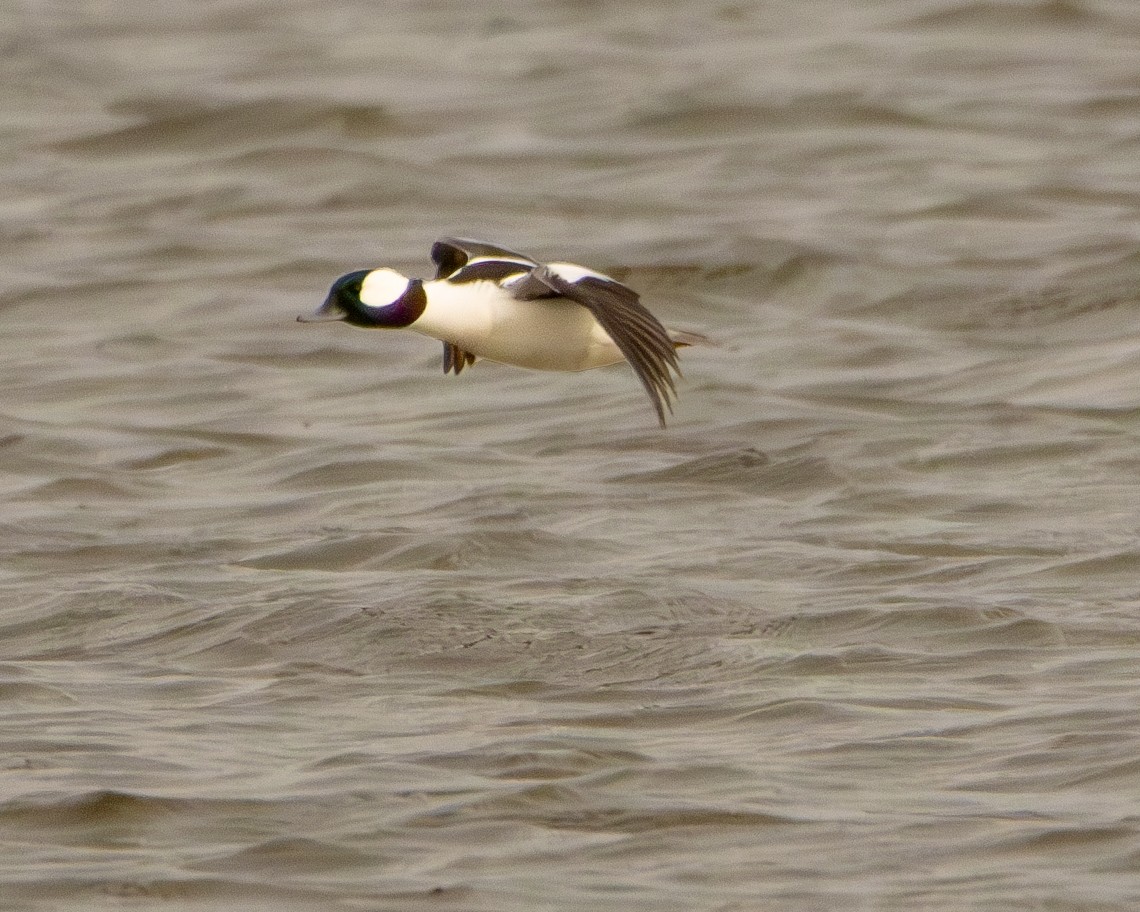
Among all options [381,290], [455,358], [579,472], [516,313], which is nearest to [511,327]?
[516,313]

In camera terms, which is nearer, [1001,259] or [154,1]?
[1001,259]

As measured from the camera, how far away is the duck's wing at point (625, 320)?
20.8 ft

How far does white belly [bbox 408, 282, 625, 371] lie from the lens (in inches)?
263

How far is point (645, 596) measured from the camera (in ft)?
25.4

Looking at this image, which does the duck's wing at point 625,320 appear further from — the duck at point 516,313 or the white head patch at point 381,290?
the white head patch at point 381,290

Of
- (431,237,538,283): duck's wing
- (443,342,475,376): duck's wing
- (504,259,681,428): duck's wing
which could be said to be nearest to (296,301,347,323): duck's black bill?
(431,237,538,283): duck's wing

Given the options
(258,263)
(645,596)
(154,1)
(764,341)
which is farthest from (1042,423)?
(154,1)

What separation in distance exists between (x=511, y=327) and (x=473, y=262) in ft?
1.46

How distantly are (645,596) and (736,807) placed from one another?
75.5 inches

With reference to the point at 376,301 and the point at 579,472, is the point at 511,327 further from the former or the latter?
the point at 579,472

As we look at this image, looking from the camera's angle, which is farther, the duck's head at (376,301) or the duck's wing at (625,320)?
the duck's head at (376,301)

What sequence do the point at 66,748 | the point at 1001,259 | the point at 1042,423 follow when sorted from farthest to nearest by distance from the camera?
1. the point at 1001,259
2. the point at 1042,423
3. the point at 66,748

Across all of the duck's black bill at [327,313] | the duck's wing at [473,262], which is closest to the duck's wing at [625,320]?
the duck's wing at [473,262]

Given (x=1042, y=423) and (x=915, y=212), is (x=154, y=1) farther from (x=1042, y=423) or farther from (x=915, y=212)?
(x=1042, y=423)
